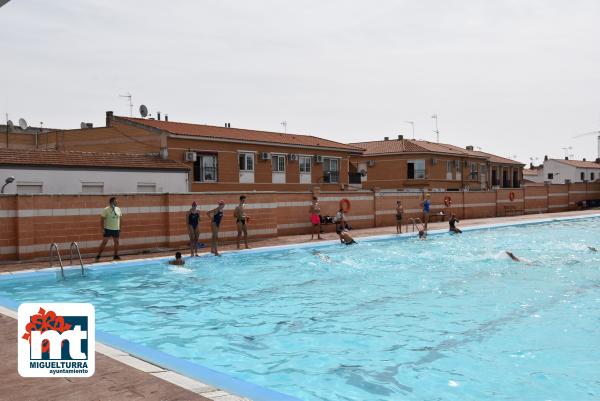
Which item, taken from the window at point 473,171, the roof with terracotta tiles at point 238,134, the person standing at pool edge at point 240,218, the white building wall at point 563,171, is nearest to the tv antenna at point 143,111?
the roof with terracotta tiles at point 238,134

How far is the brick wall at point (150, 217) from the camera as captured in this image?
632 inches

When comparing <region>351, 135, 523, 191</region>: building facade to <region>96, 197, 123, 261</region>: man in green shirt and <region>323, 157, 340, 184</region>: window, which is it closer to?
<region>323, 157, 340, 184</region>: window

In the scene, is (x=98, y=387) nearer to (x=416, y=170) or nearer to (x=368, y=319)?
(x=368, y=319)

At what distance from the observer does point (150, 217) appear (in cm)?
1917

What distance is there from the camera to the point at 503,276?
627 inches

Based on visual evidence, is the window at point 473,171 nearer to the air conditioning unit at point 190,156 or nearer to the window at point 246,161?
the window at point 246,161

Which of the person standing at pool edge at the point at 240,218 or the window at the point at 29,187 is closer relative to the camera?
the person standing at pool edge at the point at 240,218

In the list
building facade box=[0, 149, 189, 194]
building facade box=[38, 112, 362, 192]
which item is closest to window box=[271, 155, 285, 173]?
building facade box=[38, 112, 362, 192]

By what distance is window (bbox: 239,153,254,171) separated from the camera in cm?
3412

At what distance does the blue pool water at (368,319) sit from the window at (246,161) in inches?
594

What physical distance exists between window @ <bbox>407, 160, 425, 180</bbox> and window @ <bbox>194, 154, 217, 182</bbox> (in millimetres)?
22798

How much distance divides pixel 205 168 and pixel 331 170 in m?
10.9

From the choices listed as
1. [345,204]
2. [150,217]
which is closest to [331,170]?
[345,204]

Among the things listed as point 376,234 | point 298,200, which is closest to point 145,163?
point 298,200
